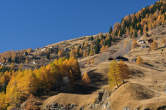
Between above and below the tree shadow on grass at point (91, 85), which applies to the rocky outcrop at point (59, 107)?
below

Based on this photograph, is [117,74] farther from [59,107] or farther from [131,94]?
[59,107]

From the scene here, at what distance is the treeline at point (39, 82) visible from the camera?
97.9 m

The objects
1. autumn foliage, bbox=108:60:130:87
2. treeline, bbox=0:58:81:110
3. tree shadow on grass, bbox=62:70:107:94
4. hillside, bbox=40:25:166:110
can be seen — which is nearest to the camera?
hillside, bbox=40:25:166:110

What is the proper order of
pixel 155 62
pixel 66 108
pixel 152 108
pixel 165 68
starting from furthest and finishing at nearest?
pixel 155 62
pixel 165 68
pixel 66 108
pixel 152 108

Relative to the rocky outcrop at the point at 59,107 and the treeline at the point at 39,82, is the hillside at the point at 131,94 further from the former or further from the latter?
the treeline at the point at 39,82

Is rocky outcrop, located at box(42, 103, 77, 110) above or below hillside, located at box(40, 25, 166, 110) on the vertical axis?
below

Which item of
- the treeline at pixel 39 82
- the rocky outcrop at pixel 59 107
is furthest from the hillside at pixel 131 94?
the treeline at pixel 39 82

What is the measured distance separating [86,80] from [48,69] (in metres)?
21.8

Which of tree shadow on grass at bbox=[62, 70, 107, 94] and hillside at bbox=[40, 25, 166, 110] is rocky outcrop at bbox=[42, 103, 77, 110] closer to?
hillside at bbox=[40, 25, 166, 110]

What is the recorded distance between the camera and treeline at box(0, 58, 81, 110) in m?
97.9

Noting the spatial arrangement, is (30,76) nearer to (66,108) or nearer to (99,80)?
(66,108)

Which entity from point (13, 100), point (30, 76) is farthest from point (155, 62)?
point (13, 100)

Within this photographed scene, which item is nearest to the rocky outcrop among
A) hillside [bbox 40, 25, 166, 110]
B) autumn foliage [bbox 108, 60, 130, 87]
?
hillside [bbox 40, 25, 166, 110]

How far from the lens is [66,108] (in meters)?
86.3
